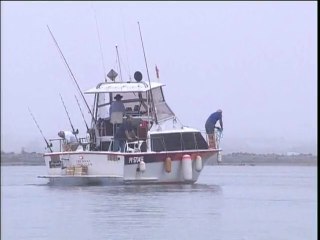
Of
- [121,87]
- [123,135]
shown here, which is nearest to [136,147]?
[123,135]

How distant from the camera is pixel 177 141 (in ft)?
109

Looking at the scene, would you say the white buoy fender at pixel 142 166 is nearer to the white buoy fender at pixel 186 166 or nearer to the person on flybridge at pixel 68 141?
the white buoy fender at pixel 186 166

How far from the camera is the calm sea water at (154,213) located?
1842cm

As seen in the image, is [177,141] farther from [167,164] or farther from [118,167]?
[118,167]

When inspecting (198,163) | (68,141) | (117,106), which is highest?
(117,106)

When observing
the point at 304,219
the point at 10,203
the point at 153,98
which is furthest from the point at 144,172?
the point at 304,219

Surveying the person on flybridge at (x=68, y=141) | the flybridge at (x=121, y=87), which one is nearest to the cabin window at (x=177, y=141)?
the flybridge at (x=121, y=87)

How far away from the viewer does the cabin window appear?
32625 mm

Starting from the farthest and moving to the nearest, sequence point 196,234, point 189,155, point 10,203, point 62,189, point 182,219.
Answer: point 189,155
point 62,189
point 10,203
point 182,219
point 196,234

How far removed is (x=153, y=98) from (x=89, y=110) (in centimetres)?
221

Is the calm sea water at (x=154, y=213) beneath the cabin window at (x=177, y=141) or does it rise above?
beneath

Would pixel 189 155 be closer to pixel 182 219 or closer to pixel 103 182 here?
pixel 103 182

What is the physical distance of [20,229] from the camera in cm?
1898

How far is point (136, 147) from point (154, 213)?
1039 centimetres
